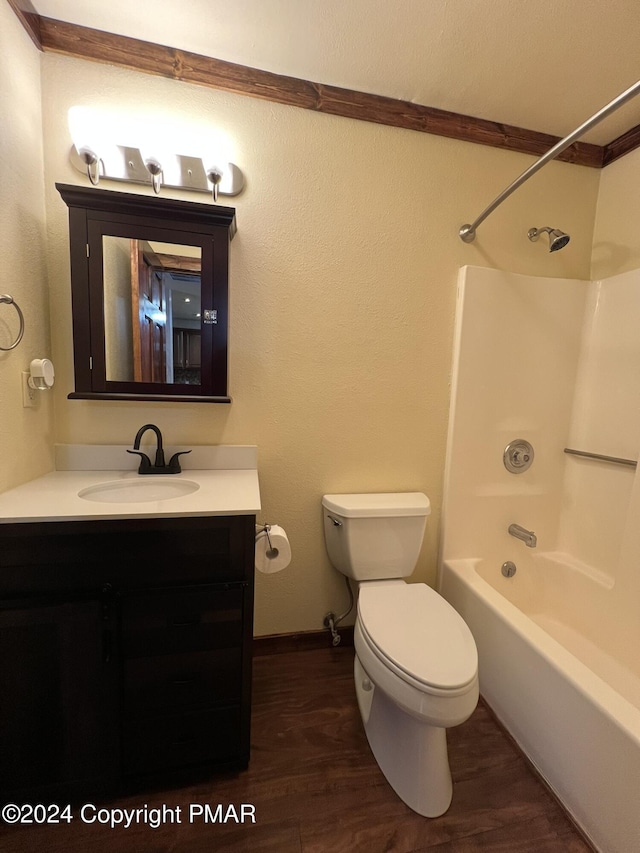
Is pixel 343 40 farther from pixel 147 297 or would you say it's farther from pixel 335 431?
pixel 335 431

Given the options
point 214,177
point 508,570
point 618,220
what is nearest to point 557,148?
point 618,220

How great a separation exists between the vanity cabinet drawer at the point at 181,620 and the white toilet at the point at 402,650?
1.44ft

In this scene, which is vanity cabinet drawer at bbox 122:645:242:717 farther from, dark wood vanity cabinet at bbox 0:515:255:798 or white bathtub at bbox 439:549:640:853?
white bathtub at bbox 439:549:640:853

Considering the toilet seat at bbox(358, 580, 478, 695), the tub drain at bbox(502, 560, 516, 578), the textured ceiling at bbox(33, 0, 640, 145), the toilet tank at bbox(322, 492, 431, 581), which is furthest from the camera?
the tub drain at bbox(502, 560, 516, 578)

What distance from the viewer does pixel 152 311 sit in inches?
53.1

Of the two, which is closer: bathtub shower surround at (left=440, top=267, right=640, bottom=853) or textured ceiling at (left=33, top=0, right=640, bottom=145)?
textured ceiling at (left=33, top=0, right=640, bottom=145)

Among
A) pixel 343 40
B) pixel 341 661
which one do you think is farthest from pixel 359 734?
pixel 343 40

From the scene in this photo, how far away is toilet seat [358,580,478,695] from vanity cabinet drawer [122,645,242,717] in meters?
0.43

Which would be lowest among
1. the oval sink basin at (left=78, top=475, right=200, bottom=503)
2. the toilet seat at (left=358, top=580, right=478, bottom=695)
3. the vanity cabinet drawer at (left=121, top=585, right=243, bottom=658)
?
the toilet seat at (left=358, top=580, right=478, bottom=695)

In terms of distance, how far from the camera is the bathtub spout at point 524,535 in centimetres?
163

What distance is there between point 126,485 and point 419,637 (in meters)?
1.12

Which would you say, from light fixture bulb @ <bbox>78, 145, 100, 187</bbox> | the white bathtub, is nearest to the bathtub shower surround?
the white bathtub

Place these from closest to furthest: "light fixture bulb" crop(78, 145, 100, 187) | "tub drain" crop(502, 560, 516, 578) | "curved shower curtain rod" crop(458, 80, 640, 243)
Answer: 1. "curved shower curtain rod" crop(458, 80, 640, 243)
2. "light fixture bulb" crop(78, 145, 100, 187)
3. "tub drain" crop(502, 560, 516, 578)

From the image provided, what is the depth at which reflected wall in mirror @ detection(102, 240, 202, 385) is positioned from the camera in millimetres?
1314
